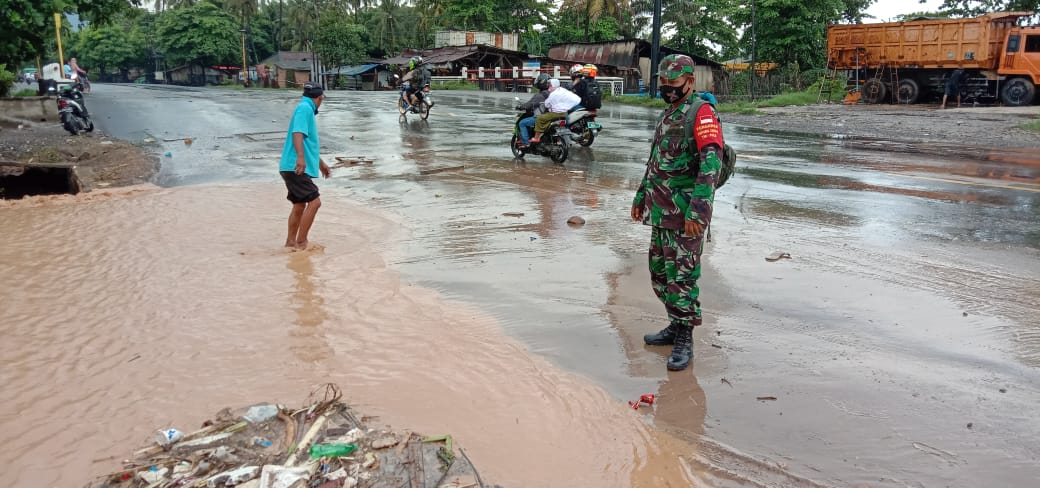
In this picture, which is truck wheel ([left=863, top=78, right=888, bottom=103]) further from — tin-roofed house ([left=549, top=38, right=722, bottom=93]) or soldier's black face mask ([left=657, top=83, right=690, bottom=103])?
soldier's black face mask ([left=657, top=83, right=690, bottom=103])

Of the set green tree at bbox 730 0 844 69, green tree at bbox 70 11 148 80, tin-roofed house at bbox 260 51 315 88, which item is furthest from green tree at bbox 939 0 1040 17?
green tree at bbox 70 11 148 80

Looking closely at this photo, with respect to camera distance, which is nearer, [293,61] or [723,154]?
[723,154]

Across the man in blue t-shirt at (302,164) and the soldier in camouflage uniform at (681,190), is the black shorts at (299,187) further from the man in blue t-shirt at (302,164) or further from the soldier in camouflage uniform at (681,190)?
the soldier in camouflage uniform at (681,190)

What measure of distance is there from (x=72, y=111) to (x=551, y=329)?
14738mm

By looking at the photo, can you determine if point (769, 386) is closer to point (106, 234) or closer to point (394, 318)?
point (394, 318)

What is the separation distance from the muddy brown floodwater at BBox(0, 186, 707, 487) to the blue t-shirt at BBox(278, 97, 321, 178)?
0.80m

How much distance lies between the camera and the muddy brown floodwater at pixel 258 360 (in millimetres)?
3271

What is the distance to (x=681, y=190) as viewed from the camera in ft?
13.7

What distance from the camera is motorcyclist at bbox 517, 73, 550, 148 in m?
11.8

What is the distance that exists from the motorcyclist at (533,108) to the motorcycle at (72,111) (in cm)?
991

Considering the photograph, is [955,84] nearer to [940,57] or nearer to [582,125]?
[940,57]

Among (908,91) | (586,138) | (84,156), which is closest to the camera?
(84,156)

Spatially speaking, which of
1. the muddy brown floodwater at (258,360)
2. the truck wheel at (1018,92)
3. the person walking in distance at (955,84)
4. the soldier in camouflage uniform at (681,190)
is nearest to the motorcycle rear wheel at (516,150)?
the muddy brown floodwater at (258,360)

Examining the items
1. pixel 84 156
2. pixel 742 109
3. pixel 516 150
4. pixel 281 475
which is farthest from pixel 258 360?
pixel 742 109
